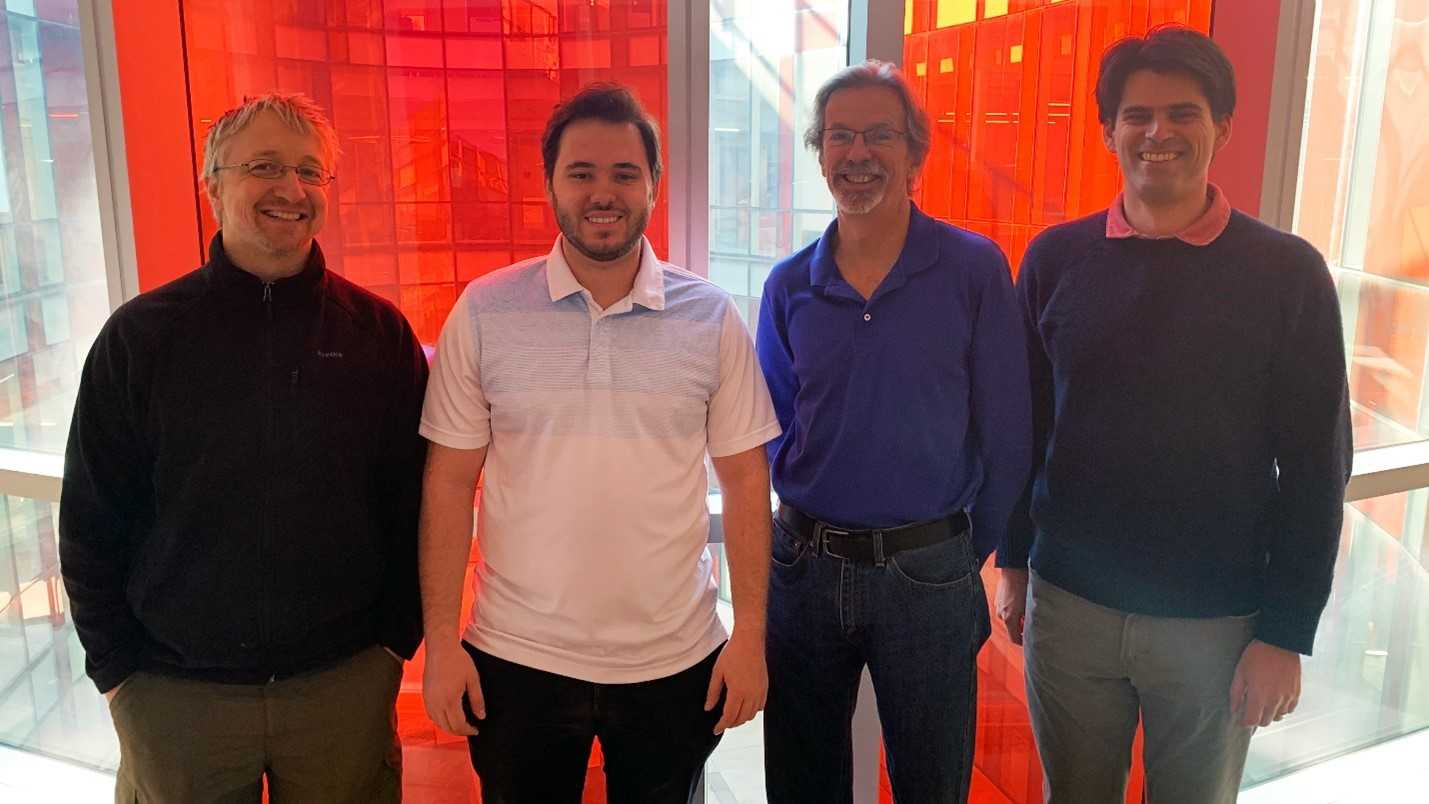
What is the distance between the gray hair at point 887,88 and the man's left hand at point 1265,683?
1171 millimetres

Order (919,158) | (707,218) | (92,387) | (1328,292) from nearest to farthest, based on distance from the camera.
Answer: (92,387) < (1328,292) < (919,158) < (707,218)

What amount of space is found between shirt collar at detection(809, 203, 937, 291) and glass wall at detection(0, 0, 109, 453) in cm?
204

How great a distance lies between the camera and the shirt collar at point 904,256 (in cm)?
182

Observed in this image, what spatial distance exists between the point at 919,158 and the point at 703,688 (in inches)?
44.8

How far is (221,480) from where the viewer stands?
1.62 metres

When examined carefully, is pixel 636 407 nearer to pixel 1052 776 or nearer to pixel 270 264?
pixel 270 264

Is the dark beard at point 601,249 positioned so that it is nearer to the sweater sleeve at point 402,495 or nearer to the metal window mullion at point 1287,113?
the sweater sleeve at point 402,495

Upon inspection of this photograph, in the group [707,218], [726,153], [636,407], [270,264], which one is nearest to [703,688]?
[636,407]

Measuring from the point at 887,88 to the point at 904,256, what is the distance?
34 cm

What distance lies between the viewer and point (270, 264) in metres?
1.69

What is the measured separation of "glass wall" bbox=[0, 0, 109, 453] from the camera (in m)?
2.71

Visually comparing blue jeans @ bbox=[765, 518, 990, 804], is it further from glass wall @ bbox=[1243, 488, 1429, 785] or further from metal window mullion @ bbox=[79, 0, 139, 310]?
glass wall @ bbox=[1243, 488, 1429, 785]

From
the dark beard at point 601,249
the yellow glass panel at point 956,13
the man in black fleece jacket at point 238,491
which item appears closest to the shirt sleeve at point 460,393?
the man in black fleece jacket at point 238,491

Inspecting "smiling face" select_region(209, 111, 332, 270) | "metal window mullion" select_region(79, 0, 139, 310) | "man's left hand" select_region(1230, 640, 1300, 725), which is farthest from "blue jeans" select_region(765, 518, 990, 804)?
"metal window mullion" select_region(79, 0, 139, 310)
